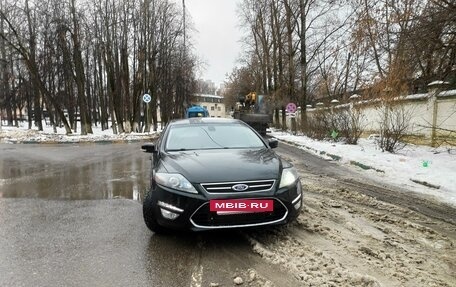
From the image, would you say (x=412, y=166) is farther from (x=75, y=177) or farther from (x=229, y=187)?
(x=75, y=177)

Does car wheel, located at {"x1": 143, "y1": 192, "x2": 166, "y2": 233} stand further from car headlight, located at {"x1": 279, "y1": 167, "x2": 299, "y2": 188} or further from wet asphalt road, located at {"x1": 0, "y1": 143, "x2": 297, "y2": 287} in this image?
car headlight, located at {"x1": 279, "y1": 167, "x2": 299, "y2": 188}

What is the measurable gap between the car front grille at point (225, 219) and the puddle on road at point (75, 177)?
323 centimetres

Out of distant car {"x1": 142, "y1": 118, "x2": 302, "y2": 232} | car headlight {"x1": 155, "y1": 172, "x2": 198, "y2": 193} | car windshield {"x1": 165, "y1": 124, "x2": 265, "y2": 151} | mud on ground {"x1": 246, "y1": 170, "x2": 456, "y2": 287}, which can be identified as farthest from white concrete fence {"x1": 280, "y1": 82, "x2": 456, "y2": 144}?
car headlight {"x1": 155, "y1": 172, "x2": 198, "y2": 193}

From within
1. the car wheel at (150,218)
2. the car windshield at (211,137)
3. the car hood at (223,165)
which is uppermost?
the car windshield at (211,137)

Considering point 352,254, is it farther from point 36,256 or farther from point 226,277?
point 36,256

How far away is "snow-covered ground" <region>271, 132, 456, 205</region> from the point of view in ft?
27.3

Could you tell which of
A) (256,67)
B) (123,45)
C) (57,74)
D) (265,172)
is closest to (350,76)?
(256,67)

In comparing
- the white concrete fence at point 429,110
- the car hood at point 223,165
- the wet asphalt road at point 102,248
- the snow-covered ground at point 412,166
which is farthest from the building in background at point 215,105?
the car hood at point 223,165

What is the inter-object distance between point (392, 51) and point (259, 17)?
27.5 meters

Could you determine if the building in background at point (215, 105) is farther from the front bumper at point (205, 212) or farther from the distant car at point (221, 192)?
the front bumper at point (205, 212)

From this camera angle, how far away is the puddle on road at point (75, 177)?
7.89 metres

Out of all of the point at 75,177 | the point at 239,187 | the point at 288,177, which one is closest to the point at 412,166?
the point at 288,177

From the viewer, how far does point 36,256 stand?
4.38 meters

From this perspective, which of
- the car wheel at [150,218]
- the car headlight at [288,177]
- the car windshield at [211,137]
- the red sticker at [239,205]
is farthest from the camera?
the car windshield at [211,137]
